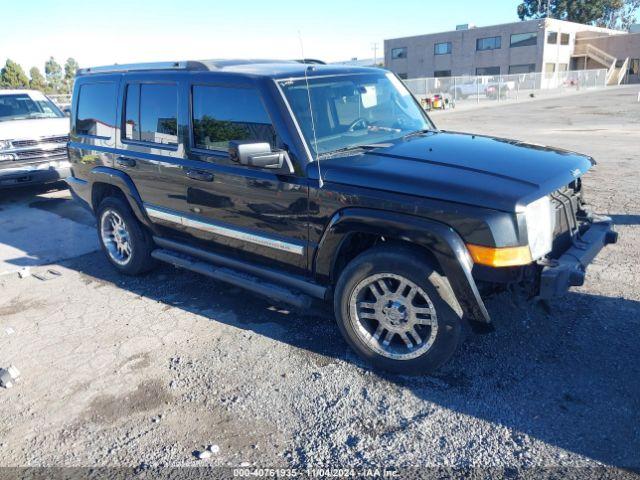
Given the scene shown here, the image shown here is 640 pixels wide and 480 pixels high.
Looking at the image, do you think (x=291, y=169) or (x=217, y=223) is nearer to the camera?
(x=291, y=169)

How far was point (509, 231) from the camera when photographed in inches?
120

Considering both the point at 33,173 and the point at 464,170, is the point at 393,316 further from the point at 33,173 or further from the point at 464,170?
the point at 33,173

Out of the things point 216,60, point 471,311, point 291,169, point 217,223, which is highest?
point 216,60

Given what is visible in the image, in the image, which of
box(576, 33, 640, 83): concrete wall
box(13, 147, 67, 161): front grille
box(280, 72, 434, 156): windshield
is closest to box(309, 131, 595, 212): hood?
box(280, 72, 434, 156): windshield

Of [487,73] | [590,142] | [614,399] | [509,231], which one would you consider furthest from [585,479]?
[487,73]

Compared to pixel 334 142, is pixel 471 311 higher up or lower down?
lower down

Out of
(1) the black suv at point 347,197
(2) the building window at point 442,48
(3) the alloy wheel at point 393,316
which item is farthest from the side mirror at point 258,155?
(2) the building window at point 442,48

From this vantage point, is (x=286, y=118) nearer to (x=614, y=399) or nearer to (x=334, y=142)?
(x=334, y=142)

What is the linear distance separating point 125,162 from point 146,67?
→ 2.95ft

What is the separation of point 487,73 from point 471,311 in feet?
188

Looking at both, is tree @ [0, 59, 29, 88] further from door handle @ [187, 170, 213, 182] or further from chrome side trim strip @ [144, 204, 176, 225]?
door handle @ [187, 170, 213, 182]

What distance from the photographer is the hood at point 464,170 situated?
3.15 metres

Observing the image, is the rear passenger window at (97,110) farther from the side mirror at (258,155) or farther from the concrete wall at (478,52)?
the concrete wall at (478,52)

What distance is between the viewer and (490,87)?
123 feet
